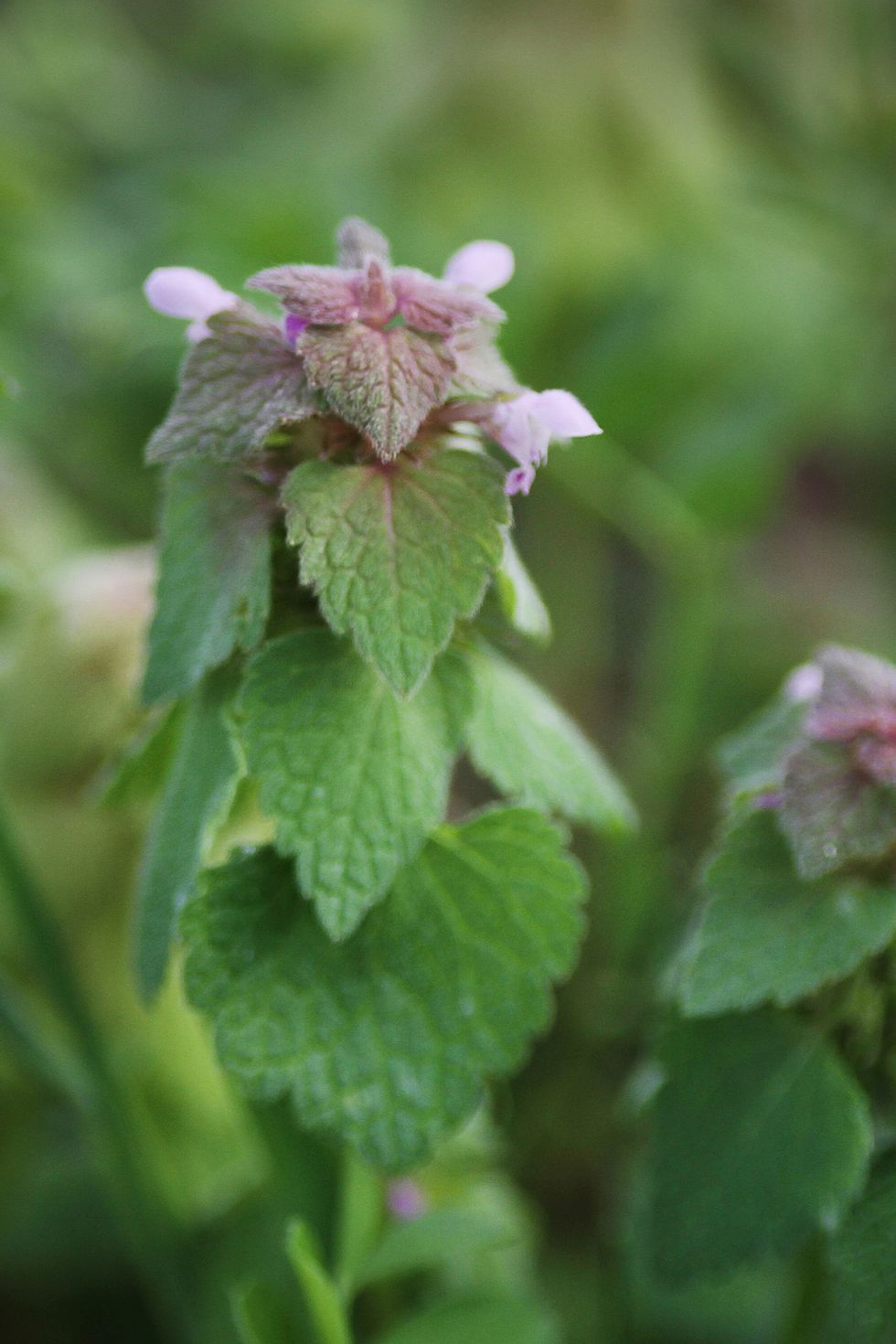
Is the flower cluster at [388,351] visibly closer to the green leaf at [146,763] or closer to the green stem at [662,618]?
the green leaf at [146,763]

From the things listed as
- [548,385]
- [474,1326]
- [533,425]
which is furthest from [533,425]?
[548,385]

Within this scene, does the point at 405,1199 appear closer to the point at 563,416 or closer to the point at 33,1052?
the point at 33,1052

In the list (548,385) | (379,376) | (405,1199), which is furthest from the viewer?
(548,385)

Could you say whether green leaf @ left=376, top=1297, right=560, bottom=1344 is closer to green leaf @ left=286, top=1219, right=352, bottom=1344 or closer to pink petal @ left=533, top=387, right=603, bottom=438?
green leaf @ left=286, top=1219, right=352, bottom=1344

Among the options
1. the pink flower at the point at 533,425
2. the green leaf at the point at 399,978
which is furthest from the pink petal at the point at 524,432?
the green leaf at the point at 399,978

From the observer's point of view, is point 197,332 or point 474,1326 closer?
point 197,332

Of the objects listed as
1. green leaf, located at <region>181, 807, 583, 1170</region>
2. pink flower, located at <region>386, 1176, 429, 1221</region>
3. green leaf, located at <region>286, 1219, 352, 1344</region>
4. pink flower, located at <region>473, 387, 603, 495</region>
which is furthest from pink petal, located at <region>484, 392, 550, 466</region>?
pink flower, located at <region>386, 1176, 429, 1221</region>
